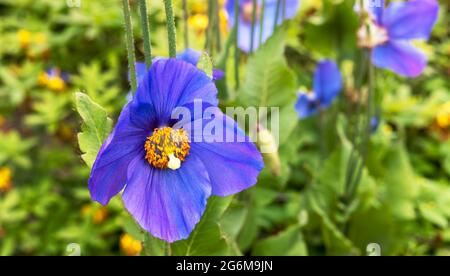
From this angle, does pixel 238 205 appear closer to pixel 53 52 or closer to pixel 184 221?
pixel 184 221

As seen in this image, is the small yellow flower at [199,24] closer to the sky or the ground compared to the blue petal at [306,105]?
closer to the sky

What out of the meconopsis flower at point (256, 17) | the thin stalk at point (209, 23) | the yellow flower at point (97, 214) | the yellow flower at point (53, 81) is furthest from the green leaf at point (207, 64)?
the yellow flower at point (53, 81)

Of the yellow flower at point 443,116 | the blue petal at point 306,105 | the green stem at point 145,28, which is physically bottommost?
the yellow flower at point 443,116

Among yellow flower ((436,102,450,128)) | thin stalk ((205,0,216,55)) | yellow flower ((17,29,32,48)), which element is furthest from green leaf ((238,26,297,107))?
yellow flower ((17,29,32,48))

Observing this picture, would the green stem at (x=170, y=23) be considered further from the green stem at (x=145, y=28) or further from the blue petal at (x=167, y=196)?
the blue petal at (x=167, y=196)

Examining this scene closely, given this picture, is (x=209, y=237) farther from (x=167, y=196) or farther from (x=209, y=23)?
(x=209, y=23)

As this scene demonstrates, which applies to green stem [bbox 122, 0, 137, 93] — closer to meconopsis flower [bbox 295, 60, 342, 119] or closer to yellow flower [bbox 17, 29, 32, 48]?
meconopsis flower [bbox 295, 60, 342, 119]
